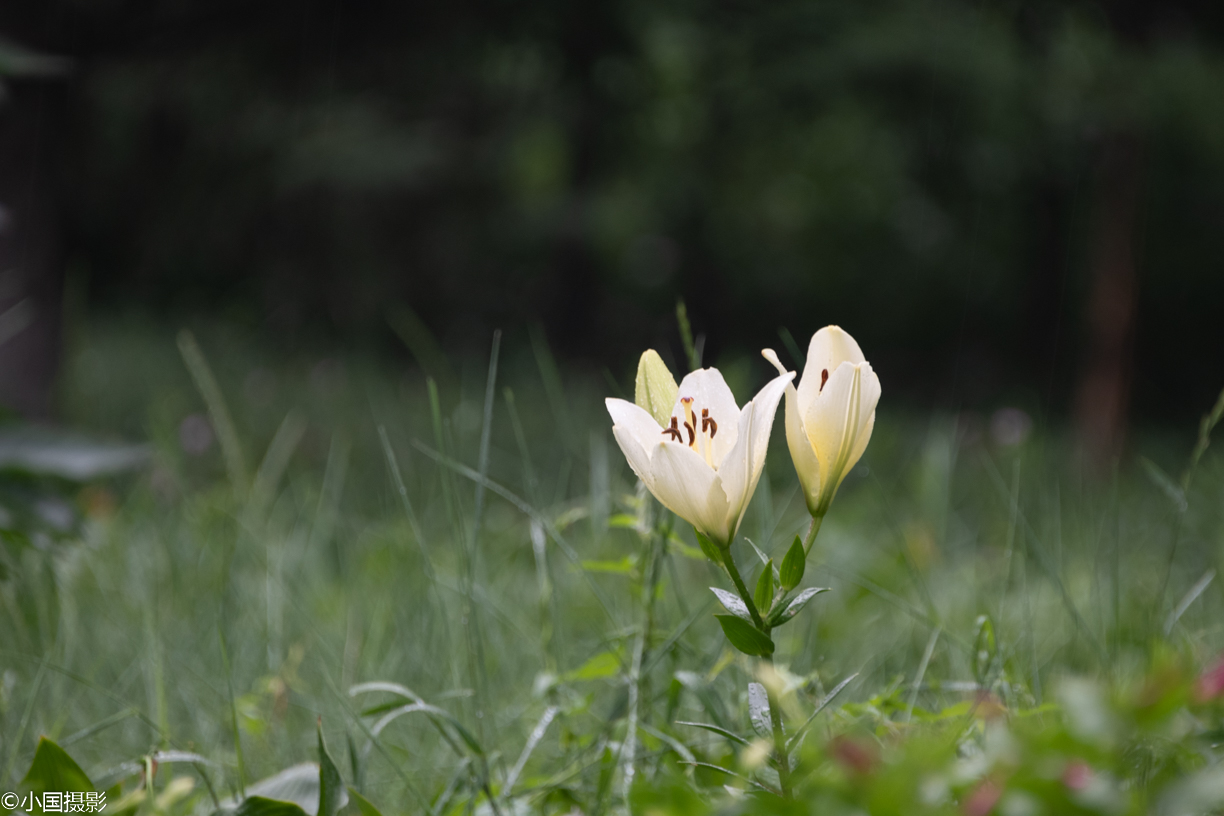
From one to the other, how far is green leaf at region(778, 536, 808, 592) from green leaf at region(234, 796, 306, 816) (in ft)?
1.33

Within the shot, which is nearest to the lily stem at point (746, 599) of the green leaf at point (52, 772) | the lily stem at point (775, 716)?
the lily stem at point (775, 716)

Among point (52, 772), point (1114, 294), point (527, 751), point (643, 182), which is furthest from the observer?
point (643, 182)

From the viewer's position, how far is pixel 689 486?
463 millimetres

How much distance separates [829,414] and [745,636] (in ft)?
0.45

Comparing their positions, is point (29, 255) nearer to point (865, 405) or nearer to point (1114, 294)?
point (865, 405)

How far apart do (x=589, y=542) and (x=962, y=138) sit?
207 inches

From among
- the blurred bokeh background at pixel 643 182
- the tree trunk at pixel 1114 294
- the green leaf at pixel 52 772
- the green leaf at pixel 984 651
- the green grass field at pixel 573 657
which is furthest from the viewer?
the tree trunk at pixel 1114 294

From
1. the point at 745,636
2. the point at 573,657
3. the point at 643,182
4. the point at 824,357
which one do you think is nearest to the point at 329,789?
the point at 745,636

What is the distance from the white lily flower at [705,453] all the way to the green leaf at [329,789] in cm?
35

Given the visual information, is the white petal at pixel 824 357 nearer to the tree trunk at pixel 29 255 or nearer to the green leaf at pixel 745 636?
the green leaf at pixel 745 636

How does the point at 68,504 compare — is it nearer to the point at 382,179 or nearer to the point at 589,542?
the point at 589,542

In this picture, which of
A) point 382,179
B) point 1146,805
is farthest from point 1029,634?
point 382,179

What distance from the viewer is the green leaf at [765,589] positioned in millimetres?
453

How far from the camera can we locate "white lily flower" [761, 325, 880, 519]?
0.48m
